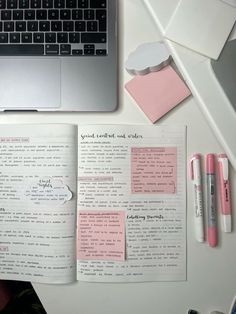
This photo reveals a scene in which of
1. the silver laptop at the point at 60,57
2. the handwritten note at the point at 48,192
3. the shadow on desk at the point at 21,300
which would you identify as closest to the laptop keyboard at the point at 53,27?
the silver laptop at the point at 60,57

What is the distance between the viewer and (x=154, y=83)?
20.4 inches

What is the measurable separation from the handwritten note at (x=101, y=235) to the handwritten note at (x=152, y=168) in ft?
0.20

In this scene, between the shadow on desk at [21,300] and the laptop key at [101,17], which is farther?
the shadow on desk at [21,300]

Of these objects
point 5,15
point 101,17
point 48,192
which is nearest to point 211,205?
point 48,192

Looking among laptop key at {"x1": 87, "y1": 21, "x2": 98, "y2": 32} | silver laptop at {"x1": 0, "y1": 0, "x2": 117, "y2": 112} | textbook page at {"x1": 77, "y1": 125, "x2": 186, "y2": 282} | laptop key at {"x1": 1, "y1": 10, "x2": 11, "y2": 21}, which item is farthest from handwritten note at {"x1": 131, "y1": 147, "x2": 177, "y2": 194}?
laptop key at {"x1": 1, "y1": 10, "x2": 11, "y2": 21}

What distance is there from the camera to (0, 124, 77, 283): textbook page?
50cm

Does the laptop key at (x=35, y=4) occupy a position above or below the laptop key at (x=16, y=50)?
above

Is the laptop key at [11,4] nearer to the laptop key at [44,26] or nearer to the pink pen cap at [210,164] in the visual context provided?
the laptop key at [44,26]

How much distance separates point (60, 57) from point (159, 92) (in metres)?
0.19

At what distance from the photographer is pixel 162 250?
0.50 metres

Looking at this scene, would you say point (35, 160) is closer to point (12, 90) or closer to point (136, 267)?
point (12, 90)

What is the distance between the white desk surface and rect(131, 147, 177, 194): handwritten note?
4 centimetres

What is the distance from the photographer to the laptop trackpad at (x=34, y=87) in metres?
0.52

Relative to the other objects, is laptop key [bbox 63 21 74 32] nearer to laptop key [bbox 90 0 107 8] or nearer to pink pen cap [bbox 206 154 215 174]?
laptop key [bbox 90 0 107 8]
